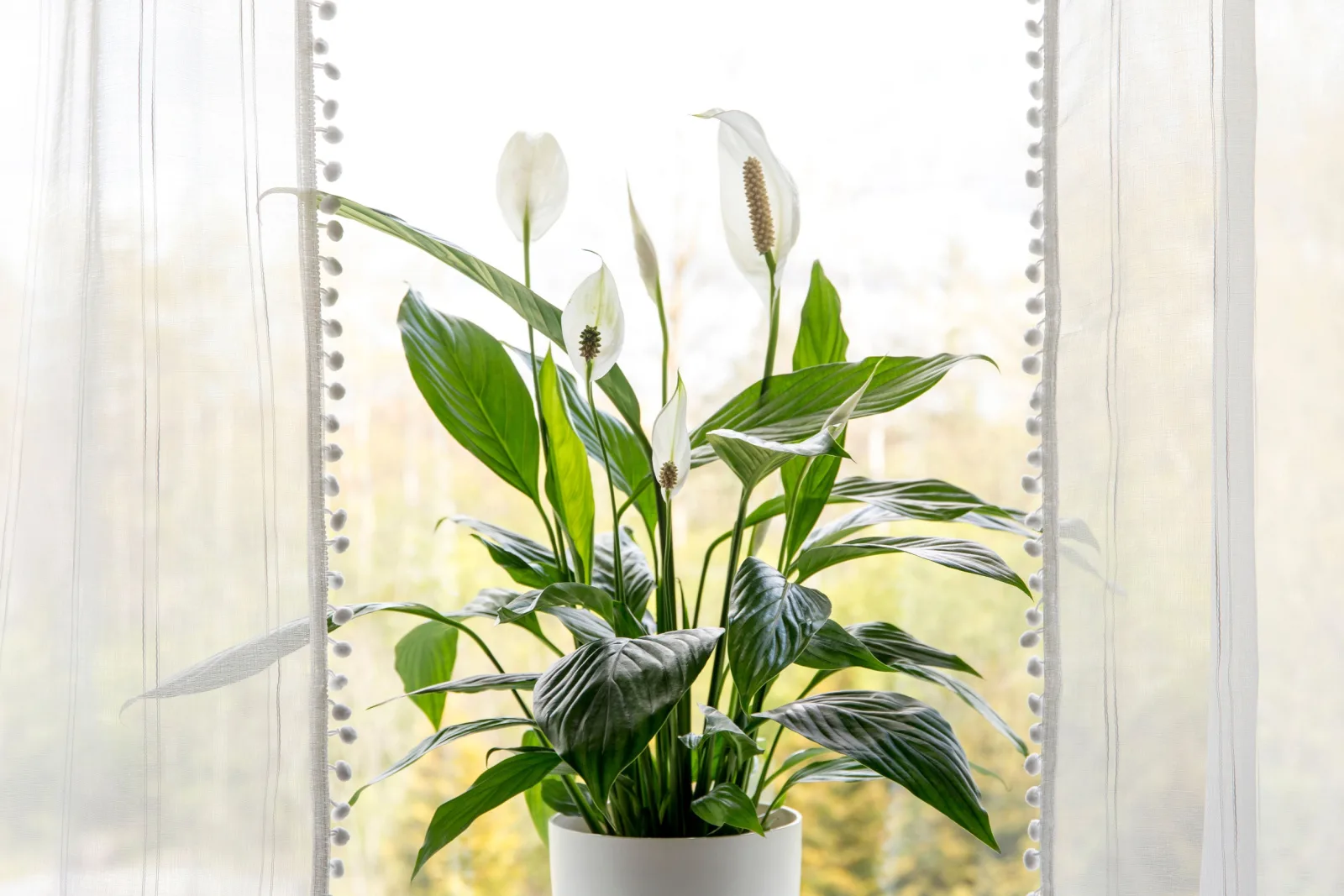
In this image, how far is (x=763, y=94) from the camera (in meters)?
1.25

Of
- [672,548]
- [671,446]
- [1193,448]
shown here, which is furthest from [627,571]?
[1193,448]

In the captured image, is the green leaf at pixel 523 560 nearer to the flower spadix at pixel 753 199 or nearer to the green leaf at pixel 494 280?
the green leaf at pixel 494 280

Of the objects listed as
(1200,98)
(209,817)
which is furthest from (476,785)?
(1200,98)

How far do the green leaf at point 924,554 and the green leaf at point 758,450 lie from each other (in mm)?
106

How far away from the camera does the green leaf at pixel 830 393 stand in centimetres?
77

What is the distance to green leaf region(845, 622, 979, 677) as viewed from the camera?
82cm

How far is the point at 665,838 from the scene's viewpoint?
0.75m

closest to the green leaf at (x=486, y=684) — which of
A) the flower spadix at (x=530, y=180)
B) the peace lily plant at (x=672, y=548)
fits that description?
the peace lily plant at (x=672, y=548)

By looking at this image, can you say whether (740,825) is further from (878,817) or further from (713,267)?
(713,267)

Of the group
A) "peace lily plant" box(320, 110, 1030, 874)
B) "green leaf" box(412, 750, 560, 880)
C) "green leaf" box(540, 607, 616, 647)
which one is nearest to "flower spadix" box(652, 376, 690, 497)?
"peace lily plant" box(320, 110, 1030, 874)

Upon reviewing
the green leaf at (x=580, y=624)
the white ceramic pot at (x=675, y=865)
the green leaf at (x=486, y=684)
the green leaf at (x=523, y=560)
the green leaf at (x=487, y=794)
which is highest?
the green leaf at (x=523, y=560)

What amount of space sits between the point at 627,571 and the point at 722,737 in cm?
20

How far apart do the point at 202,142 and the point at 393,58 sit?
1.88 feet

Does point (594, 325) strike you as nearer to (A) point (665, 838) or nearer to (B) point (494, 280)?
(B) point (494, 280)
